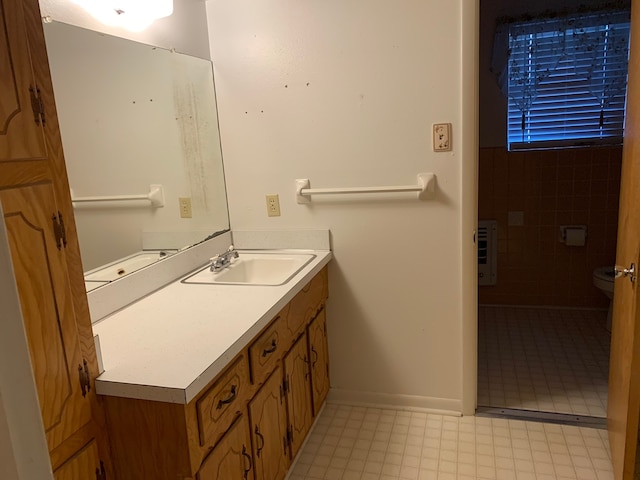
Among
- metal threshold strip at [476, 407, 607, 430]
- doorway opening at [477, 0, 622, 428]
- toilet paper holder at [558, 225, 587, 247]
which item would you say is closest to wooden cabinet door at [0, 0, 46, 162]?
metal threshold strip at [476, 407, 607, 430]

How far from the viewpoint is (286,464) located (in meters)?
1.88

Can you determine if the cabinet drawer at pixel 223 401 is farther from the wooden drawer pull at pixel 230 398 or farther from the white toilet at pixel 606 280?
the white toilet at pixel 606 280

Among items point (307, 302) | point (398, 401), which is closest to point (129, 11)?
point (307, 302)

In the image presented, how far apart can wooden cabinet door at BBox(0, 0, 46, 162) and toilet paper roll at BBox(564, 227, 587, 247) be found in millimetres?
3325

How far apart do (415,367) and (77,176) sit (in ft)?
5.55

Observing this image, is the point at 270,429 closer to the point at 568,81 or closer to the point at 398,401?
the point at 398,401

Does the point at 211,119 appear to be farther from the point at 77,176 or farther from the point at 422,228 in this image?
the point at 422,228

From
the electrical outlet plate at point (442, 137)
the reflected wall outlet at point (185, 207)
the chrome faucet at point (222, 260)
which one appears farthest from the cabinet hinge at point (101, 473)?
the electrical outlet plate at point (442, 137)

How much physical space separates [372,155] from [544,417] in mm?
1441

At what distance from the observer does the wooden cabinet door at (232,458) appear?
1.30 meters

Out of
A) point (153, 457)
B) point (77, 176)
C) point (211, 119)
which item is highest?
point (211, 119)

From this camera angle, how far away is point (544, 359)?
283 cm

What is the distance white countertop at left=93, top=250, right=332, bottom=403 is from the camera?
118cm

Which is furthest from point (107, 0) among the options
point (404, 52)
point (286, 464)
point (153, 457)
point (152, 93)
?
point (286, 464)
